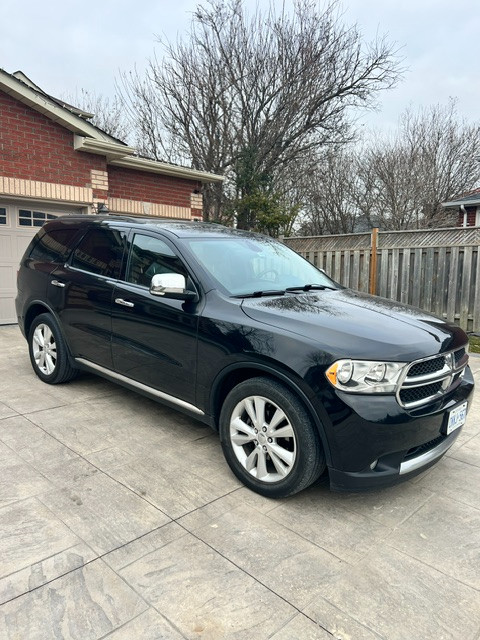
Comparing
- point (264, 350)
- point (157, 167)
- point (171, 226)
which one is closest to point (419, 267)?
point (157, 167)

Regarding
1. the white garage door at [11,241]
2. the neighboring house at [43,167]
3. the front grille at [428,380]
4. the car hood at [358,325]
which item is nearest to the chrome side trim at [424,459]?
the front grille at [428,380]

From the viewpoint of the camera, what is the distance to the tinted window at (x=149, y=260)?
11.0ft

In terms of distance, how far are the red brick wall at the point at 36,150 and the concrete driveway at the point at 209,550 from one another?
5699 millimetres

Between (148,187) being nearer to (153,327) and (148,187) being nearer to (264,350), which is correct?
(153,327)

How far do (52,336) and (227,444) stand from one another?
2.48m

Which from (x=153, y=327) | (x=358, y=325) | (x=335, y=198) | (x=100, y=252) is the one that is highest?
(x=335, y=198)


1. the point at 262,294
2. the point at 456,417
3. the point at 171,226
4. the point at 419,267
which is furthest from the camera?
the point at 419,267

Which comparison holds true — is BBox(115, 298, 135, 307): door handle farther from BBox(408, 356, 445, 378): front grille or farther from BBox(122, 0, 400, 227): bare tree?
BBox(122, 0, 400, 227): bare tree

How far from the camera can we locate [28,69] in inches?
652

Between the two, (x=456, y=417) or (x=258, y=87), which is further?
(x=258, y=87)

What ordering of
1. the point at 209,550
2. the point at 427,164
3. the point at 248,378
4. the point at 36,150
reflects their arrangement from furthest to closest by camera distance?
the point at 427,164 < the point at 36,150 < the point at 248,378 < the point at 209,550

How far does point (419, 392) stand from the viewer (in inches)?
97.6

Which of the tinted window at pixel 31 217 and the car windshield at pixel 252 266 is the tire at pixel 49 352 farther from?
the tinted window at pixel 31 217

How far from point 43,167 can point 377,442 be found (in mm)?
7550
